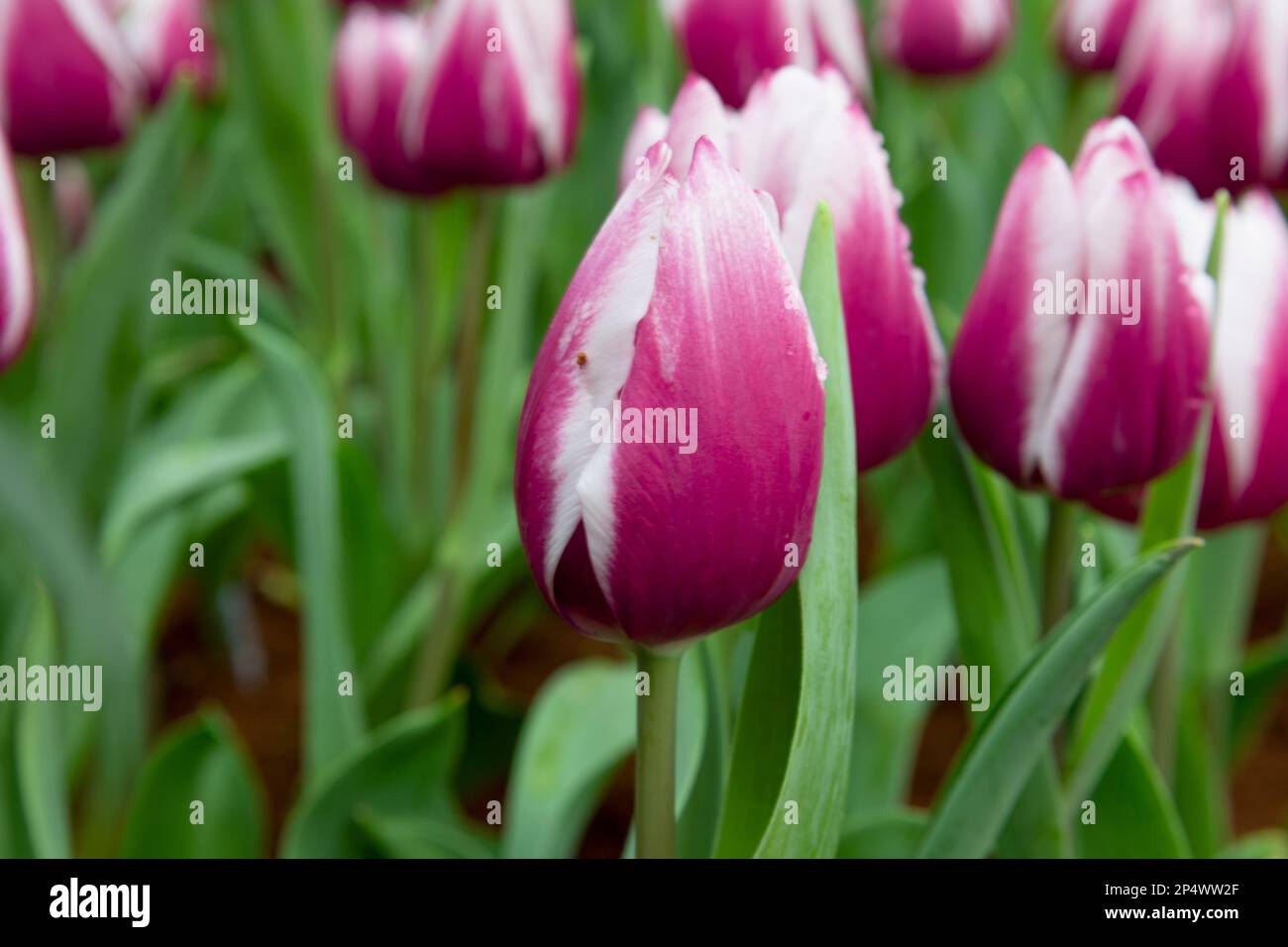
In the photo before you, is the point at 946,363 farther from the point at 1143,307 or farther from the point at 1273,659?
the point at 1273,659

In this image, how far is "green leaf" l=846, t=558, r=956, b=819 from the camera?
1058 mm

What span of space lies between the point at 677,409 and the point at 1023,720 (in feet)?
0.75

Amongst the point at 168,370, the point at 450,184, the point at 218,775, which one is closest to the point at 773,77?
the point at 450,184

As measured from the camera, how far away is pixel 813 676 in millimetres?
554

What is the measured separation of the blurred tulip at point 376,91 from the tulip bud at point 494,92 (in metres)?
0.07

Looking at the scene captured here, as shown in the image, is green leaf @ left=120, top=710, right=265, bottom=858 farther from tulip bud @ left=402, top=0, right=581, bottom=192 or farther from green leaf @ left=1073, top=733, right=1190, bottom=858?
green leaf @ left=1073, top=733, right=1190, bottom=858

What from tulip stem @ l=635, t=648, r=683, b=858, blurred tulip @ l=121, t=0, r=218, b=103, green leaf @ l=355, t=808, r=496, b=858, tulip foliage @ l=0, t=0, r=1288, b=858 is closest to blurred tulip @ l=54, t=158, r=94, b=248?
tulip foliage @ l=0, t=0, r=1288, b=858

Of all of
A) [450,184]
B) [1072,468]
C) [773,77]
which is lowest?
[1072,468]

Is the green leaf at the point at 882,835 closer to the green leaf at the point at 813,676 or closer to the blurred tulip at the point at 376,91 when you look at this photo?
the green leaf at the point at 813,676

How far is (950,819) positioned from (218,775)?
582 millimetres

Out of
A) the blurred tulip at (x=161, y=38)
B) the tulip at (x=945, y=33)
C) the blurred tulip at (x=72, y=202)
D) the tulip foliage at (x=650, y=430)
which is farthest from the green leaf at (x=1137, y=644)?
the blurred tulip at (x=72, y=202)

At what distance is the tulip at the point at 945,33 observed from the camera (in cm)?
141

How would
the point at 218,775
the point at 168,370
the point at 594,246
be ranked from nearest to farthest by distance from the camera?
the point at 594,246, the point at 218,775, the point at 168,370
